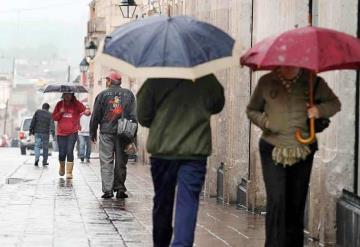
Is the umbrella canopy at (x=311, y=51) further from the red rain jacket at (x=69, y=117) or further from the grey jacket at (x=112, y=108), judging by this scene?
the red rain jacket at (x=69, y=117)

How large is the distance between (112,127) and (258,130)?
7.59 feet

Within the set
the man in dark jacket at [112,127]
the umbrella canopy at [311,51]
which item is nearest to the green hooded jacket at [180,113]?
the umbrella canopy at [311,51]

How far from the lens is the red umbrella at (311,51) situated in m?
6.46

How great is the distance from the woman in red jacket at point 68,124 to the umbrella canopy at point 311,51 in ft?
36.6

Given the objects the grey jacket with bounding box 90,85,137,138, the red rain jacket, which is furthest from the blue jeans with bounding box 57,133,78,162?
the grey jacket with bounding box 90,85,137,138

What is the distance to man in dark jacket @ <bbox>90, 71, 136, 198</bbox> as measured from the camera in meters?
13.0

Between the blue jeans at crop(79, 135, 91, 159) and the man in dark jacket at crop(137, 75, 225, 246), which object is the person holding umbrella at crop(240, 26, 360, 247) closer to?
the man in dark jacket at crop(137, 75, 225, 246)

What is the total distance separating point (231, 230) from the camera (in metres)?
10.1

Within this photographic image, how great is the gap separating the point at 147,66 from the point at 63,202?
6287mm

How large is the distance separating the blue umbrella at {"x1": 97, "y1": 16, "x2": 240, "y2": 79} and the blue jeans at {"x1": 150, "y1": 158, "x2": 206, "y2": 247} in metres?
0.73

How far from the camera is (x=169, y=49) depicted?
6770mm

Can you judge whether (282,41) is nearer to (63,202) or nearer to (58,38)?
(63,202)

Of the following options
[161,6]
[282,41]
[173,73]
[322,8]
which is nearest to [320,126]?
[282,41]

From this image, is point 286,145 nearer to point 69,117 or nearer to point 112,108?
point 112,108
